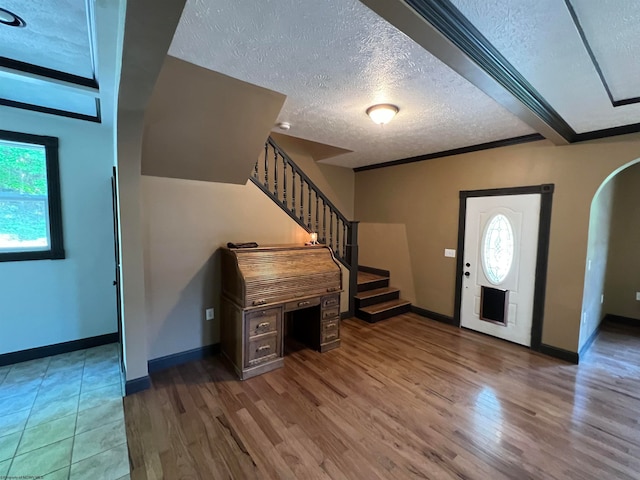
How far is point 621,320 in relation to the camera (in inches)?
175

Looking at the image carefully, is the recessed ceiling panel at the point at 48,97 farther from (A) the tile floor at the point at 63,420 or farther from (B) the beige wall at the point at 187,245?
(A) the tile floor at the point at 63,420

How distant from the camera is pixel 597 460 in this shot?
6.00 feet

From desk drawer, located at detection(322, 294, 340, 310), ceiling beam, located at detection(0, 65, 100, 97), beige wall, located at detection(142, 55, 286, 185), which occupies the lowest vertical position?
desk drawer, located at detection(322, 294, 340, 310)

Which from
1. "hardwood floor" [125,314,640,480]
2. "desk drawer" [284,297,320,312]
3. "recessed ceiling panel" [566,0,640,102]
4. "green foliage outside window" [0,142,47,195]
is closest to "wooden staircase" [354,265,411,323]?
"hardwood floor" [125,314,640,480]

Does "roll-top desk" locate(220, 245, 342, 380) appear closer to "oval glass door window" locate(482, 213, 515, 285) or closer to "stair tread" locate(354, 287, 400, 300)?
"stair tread" locate(354, 287, 400, 300)

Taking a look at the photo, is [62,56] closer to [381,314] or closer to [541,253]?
[381,314]

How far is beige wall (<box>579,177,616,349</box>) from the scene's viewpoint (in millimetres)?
3174

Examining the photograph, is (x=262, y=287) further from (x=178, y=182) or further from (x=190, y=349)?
(x=178, y=182)

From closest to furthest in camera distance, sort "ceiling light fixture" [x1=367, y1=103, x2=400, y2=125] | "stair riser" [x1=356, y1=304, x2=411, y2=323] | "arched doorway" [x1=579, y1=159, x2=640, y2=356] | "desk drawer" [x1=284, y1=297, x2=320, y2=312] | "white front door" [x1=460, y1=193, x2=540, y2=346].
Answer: "ceiling light fixture" [x1=367, y1=103, x2=400, y2=125], "desk drawer" [x1=284, y1=297, x2=320, y2=312], "white front door" [x1=460, y1=193, x2=540, y2=346], "arched doorway" [x1=579, y1=159, x2=640, y2=356], "stair riser" [x1=356, y1=304, x2=411, y2=323]

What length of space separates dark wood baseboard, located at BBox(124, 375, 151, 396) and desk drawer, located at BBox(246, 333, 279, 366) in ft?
2.96

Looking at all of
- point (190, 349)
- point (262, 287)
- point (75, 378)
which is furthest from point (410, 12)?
point (75, 378)

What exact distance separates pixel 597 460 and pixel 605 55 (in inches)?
103

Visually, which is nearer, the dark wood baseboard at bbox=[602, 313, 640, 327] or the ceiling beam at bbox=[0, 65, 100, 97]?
the ceiling beam at bbox=[0, 65, 100, 97]

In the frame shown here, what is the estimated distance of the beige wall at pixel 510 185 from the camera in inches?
119
